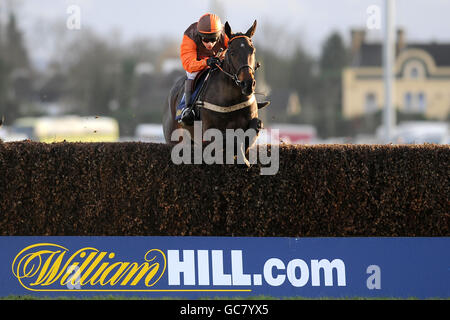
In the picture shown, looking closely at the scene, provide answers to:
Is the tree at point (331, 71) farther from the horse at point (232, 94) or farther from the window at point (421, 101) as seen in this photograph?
the horse at point (232, 94)

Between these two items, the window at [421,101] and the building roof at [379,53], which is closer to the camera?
the window at [421,101]

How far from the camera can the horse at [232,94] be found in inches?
293

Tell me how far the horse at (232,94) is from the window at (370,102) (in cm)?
5511

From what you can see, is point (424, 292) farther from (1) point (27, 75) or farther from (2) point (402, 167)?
(1) point (27, 75)

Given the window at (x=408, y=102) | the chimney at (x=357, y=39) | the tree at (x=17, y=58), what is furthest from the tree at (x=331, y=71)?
the tree at (x=17, y=58)

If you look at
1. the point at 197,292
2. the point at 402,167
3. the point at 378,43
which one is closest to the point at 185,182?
the point at 197,292

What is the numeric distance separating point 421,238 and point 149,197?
2.82 metres

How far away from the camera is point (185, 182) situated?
746 centimetres

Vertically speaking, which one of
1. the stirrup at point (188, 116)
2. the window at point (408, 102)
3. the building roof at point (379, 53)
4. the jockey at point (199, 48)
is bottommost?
the window at point (408, 102)

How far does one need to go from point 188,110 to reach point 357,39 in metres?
62.2

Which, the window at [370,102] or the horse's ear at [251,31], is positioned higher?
the horse's ear at [251,31]

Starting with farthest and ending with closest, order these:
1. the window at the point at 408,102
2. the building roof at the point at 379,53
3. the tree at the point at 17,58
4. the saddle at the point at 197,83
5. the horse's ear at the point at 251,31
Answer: the building roof at the point at 379,53 → the window at the point at 408,102 → the tree at the point at 17,58 → the saddle at the point at 197,83 → the horse's ear at the point at 251,31

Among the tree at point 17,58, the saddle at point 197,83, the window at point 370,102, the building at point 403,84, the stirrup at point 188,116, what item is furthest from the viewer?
the window at point 370,102

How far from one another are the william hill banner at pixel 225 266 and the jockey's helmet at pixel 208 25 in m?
2.40
